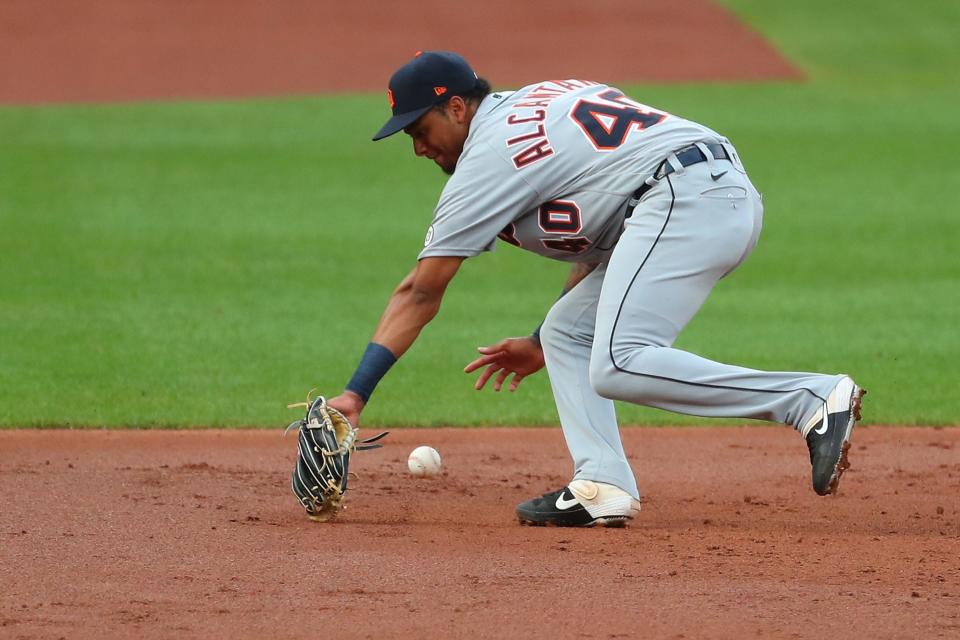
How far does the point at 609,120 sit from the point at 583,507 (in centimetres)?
139

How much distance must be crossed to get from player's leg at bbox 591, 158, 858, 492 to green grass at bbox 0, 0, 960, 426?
2.71 metres

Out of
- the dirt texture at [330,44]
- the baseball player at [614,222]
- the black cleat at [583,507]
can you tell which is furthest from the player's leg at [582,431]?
the dirt texture at [330,44]

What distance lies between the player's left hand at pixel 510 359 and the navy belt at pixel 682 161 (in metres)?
0.72

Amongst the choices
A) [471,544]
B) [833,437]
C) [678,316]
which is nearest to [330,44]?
[678,316]

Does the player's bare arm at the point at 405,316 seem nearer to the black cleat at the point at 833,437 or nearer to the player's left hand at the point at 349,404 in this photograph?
the player's left hand at the point at 349,404

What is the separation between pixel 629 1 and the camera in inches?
1090

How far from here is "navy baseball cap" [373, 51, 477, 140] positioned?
4781 millimetres

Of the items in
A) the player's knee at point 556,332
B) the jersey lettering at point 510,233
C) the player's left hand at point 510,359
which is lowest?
the player's left hand at point 510,359

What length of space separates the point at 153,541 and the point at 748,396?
203cm

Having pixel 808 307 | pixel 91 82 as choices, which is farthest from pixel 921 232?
pixel 91 82

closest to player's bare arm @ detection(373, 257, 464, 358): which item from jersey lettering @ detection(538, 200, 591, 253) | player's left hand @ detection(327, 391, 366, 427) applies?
player's left hand @ detection(327, 391, 366, 427)

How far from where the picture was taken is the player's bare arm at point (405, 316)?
4727 millimetres

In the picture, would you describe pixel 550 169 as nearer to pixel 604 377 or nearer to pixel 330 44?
pixel 604 377

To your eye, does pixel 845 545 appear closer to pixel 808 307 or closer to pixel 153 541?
pixel 153 541
